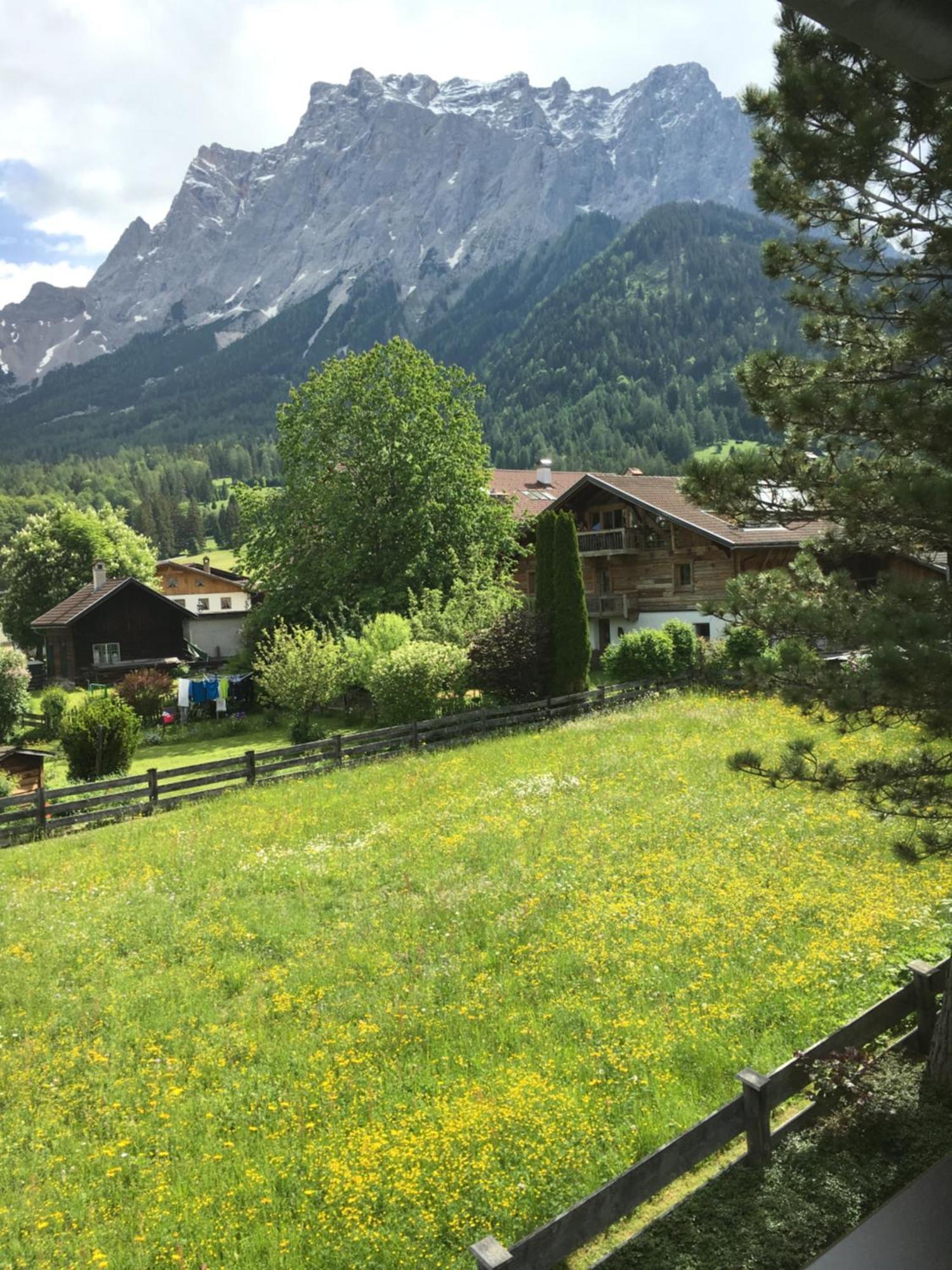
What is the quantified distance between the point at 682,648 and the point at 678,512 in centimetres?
862

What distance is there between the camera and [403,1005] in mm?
8922

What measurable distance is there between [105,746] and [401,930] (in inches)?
667

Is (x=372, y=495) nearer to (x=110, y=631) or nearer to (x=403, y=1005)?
(x=110, y=631)

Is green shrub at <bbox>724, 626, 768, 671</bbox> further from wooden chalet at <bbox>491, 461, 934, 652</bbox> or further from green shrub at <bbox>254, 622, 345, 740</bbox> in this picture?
green shrub at <bbox>254, 622, 345, 740</bbox>

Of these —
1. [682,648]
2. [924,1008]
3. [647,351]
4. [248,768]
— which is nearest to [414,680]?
[248,768]

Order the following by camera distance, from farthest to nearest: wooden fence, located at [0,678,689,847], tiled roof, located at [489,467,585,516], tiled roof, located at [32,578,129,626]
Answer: tiled roof, located at [489,467,585,516] < tiled roof, located at [32,578,129,626] < wooden fence, located at [0,678,689,847]

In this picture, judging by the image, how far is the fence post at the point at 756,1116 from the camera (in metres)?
6.02

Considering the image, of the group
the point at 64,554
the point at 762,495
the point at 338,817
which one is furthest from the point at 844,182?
the point at 64,554

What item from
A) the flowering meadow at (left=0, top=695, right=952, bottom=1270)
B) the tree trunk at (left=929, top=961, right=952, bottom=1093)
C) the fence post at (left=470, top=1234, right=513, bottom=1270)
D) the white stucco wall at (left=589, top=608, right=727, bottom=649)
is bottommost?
the flowering meadow at (left=0, top=695, right=952, bottom=1270)

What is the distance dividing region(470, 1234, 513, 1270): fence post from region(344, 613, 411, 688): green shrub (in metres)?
24.9

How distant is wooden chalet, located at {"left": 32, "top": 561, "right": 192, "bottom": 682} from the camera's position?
167 feet

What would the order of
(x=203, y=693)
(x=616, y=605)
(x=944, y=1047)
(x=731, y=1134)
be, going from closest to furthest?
(x=731, y=1134) → (x=944, y=1047) → (x=203, y=693) → (x=616, y=605)

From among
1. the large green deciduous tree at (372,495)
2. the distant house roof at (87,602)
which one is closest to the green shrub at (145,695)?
the large green deciduous tree at (372,495)

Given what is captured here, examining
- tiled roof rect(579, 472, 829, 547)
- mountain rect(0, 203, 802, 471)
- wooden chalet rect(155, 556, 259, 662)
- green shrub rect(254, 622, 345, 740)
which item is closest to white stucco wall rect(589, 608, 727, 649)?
tiled roof rect(579, 472, 829, 547)
